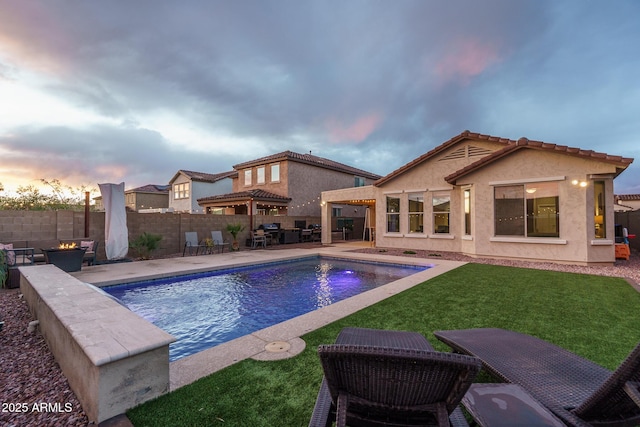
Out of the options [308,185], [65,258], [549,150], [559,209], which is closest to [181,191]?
[308,185]

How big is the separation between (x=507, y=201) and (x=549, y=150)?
228cm

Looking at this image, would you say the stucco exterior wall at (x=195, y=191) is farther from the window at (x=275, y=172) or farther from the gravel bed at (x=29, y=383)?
the gravel bed at (x=29, y=383)

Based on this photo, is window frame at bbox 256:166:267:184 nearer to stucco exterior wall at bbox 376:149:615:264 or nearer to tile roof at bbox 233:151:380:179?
tile roof at bbox 233:151:380:179

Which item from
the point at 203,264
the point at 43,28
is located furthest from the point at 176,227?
the point at 43,28

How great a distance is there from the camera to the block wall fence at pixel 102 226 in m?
9.93

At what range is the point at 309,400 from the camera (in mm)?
2568

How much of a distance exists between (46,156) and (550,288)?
2657 centimetres

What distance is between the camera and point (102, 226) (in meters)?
11.8

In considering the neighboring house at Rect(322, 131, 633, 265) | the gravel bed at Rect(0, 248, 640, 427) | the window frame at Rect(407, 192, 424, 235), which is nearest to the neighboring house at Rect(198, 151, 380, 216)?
the neighboring house at Rect(322, 131, 633, 265)

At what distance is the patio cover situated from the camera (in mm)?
10961

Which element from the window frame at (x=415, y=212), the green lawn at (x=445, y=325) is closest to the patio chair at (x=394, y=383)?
the green lawn at (x=445, y=325)

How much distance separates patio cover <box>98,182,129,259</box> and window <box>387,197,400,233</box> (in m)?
12.4

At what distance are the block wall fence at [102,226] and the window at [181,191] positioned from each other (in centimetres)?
1535

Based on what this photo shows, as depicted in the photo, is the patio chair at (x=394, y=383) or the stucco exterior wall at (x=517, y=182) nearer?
the patio chair at (x=394, y=383)
